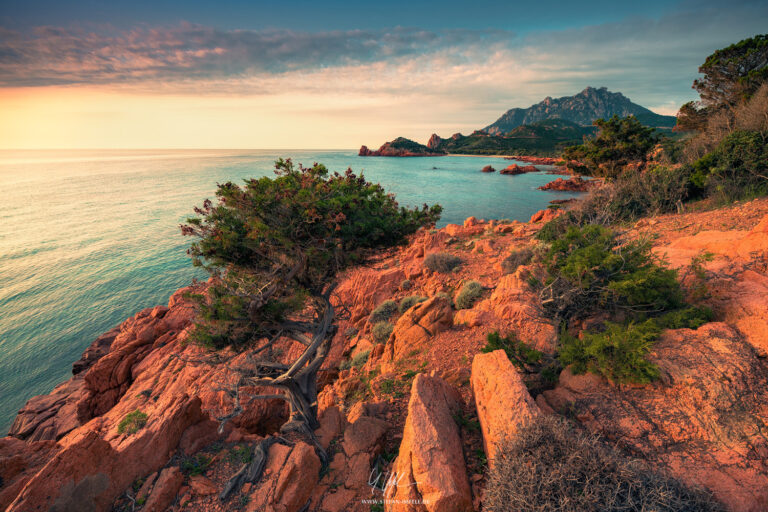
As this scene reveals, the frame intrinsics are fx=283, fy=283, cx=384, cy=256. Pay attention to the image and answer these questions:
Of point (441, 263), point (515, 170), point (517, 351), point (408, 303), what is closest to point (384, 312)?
point (408, 303)

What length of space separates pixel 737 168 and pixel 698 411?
19.1 m

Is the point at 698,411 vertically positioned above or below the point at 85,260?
above

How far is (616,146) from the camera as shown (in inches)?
994

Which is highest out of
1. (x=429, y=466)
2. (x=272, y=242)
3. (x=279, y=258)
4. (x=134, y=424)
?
(x=272, y=242)

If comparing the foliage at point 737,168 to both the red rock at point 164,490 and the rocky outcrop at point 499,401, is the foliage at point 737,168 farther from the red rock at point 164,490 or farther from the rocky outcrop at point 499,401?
the red rock at point 164,490

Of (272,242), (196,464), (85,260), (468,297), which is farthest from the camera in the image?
(85,260)

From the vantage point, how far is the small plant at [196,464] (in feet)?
18.5

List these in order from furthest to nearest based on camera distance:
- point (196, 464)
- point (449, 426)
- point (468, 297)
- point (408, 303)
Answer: point (408, 303) → point (468, 297) → point (196, 464) → point (449, 426)

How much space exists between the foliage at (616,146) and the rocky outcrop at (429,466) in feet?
100

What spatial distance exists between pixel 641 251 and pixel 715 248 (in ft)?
13.5

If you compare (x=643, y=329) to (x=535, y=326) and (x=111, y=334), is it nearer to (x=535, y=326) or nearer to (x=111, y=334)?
(x=535, y=326)

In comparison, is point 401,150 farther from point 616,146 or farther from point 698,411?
point 698,411

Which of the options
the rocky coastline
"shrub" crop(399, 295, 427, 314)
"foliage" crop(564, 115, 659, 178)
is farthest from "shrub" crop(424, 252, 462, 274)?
"foliage" crop(564, 115, 659, 178)

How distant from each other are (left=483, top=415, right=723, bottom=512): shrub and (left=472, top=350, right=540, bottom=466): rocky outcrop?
46 cm
